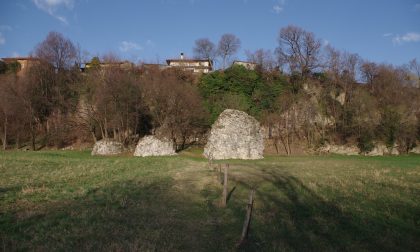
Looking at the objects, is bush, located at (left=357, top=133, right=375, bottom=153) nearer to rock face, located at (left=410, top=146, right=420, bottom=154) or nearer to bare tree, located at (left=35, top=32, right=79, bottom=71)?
rock face, located at (left=410, top=146, right=420, bottom=154)

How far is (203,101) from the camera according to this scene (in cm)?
5972

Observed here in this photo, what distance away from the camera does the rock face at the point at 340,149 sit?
54812 millimetres

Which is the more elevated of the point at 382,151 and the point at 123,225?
the point at 123,225

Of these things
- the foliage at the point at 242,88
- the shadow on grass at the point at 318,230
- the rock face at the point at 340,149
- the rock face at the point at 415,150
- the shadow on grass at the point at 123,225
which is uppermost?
the foliage at the point at 242,88

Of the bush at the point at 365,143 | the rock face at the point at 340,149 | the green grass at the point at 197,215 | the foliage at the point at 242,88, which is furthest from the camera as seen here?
the foliage at the point at 242,88

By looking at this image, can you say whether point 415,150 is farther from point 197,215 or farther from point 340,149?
point 197,215

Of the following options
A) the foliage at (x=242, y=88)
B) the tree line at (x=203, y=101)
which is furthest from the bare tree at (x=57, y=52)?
the foliage at (x=242, y=88)

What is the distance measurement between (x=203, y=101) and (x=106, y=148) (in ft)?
72.7

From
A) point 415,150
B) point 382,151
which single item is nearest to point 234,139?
point 382,151

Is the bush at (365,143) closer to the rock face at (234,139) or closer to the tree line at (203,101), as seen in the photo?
the tree line at (203,101)

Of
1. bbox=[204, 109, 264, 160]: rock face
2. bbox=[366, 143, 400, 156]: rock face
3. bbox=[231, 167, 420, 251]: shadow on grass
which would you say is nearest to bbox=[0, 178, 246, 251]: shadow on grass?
bbox=[231, 167, 420, 251]: shadow on grass

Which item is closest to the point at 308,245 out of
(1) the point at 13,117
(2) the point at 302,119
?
(2) the point at 302,119

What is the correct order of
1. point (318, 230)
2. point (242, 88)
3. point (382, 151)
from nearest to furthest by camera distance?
1. point (318, 230)
2. point (382, 151)
3. point (242, 88)

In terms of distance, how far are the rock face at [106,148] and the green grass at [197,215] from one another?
2370 centimetres
